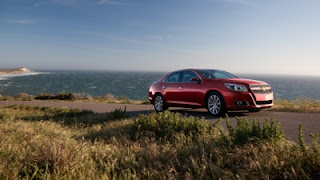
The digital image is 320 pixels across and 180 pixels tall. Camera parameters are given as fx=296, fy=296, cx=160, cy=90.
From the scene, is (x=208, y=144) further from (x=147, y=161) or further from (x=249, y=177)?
(x=249, y=177)

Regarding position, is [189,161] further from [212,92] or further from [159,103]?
[159,103]

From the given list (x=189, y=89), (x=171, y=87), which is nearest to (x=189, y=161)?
(x=189, y=89)

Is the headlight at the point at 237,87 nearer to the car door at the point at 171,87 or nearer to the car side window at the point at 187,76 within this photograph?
the car side window at the point at 187,76

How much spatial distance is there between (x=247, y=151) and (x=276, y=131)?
793 mm

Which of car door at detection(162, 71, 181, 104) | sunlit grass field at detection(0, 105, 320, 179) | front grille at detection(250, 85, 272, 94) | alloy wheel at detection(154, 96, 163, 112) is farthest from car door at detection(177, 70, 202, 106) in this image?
sunlit grass field at detection(0, 105, 320, 179)

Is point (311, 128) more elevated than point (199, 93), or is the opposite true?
point (199, 93)

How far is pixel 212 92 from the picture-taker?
32.6ft

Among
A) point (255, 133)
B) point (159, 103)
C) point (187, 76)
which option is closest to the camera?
point (255, 133)

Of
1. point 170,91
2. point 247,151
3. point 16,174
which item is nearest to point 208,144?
point 247,151

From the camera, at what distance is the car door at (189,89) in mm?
10406

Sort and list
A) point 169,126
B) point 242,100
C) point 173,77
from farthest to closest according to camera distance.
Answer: point 173,77, point 242,100, point 169,126

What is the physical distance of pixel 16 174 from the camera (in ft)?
11.8

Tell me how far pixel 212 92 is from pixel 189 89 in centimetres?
105

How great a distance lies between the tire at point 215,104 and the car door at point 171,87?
149 centimetres
